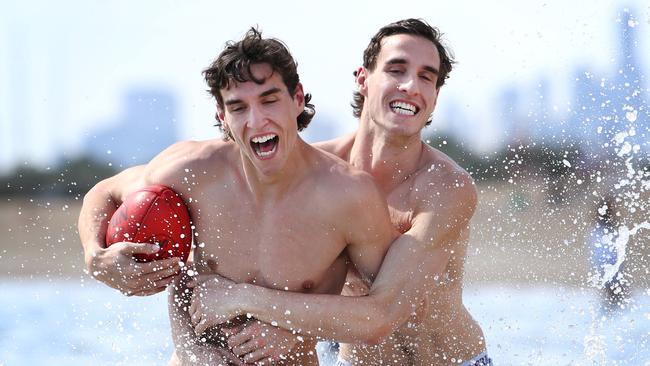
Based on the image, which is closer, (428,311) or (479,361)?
(428,311)

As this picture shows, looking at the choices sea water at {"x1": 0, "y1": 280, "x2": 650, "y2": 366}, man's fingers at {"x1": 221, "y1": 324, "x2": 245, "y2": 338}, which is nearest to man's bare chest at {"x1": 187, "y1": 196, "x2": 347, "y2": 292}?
man's fingers at {"x1": 221, "y1": 324, "x2": 245, "y2": 338}

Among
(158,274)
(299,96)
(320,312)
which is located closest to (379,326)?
(320,312)

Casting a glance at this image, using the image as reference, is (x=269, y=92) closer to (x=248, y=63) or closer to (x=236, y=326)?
(x=248, y=63)

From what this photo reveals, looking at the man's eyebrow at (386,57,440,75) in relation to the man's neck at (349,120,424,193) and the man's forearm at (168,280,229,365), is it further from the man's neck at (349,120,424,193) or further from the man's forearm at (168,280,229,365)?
the man's forearm at (168,280,229,365)

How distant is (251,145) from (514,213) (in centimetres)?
1141

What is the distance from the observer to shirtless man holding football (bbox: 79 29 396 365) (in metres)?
4.50

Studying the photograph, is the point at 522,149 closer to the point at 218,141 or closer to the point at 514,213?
the point at 514,213

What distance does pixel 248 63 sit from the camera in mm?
4504

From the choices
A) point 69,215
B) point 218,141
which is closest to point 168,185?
point 218,141

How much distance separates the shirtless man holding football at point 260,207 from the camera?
14.8 feet

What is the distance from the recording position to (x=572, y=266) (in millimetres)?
15195

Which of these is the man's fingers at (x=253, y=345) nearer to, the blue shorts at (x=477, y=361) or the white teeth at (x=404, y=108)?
the blue shorts at (x=477, y=361)

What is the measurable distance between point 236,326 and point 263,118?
3.07ft

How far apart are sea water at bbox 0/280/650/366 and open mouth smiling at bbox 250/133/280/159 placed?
14.2 feet
